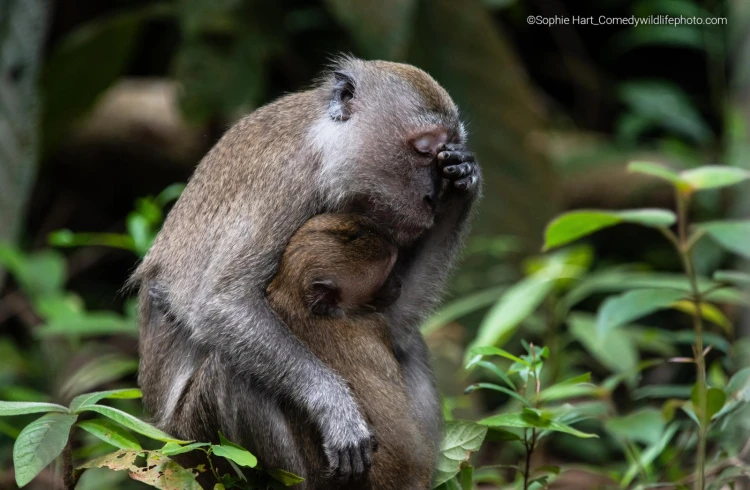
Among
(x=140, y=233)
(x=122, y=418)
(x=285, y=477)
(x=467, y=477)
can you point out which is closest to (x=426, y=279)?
(x=467, y=477)

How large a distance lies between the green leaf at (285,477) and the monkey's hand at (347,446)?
16 centimetres

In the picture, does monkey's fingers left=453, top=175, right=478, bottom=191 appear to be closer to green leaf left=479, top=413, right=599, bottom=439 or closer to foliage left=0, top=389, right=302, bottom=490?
green leaf left=479, top=413, right=599, bottom=439

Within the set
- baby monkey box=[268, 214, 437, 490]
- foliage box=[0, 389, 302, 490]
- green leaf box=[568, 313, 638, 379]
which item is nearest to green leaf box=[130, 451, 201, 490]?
foliage box=[0, 389, 302, 490]

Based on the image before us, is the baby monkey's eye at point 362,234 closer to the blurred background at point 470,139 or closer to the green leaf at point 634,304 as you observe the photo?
the green leaf at point 634,304

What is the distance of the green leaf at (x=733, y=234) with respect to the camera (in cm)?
405

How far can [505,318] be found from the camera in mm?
5008

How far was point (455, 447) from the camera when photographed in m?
3.67

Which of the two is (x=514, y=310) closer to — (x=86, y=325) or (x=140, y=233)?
(x=140, y=233)

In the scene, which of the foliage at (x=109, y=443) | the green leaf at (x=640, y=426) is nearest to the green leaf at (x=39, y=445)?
the foliage at (x=109, y=443)

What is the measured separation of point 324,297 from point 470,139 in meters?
4.18

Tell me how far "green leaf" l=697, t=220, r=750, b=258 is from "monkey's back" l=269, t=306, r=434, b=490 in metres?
1.54

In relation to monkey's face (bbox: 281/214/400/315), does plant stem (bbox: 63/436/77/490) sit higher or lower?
lower

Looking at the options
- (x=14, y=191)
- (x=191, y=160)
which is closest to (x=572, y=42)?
(x=191, y=160)

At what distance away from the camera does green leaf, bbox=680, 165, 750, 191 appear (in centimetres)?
402
